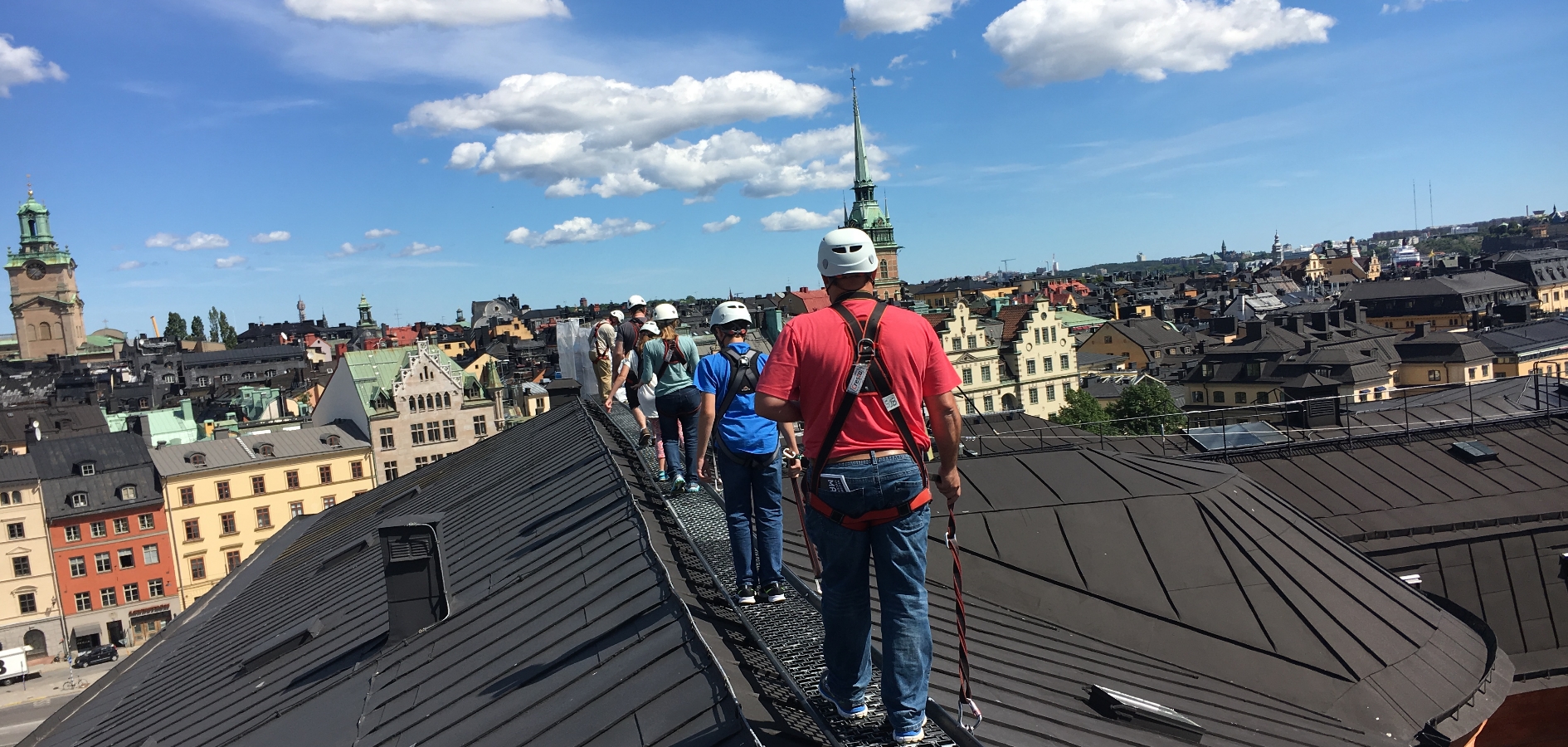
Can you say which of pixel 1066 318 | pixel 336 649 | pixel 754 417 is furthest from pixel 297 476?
pixel 1066 318

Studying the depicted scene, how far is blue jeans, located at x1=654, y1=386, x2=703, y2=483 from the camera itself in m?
10.4

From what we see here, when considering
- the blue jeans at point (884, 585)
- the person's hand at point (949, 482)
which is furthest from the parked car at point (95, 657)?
the person's hand at point (949, 482)

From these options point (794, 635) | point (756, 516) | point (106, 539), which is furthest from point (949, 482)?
point (106, 539)

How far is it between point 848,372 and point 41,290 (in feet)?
607

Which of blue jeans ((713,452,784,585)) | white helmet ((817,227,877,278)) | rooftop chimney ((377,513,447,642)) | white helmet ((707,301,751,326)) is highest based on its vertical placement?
white helmet ((817,227,877,278))

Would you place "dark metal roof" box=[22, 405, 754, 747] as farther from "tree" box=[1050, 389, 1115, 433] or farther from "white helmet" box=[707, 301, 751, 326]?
"tree" box=[1050, 389, 1115, 433]

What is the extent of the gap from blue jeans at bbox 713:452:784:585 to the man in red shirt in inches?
92.2

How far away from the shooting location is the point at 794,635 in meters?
6.43

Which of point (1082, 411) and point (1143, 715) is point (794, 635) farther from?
point (1082, 411)

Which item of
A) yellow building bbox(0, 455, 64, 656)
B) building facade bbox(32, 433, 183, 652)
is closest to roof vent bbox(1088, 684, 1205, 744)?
building facade bbox(32, 433, 183, 652)

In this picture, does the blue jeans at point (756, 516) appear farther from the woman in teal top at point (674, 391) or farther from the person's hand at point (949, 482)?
the woman in teal top at point (674, 391)

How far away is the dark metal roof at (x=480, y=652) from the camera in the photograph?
5.50 m

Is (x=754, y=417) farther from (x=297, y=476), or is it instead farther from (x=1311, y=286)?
(x=1311, y=286)

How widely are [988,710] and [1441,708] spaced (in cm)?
787
